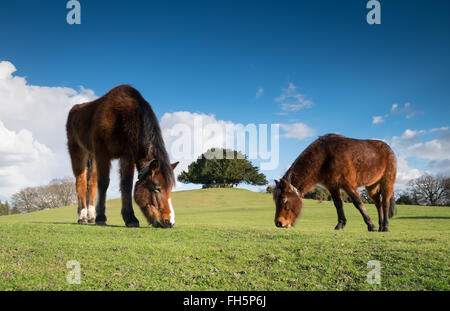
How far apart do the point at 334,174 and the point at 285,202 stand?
1.74 m

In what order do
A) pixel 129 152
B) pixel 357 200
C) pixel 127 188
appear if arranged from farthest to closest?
pixel 357 200 → pixel 129 152 → pixel 127 188

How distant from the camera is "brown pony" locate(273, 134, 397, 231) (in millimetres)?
8656

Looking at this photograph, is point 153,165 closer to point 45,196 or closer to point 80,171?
point 80,171

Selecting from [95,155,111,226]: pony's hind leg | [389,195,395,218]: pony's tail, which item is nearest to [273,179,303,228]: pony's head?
[389,195,395,218]: pony's tail

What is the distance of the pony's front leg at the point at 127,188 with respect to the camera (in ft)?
26.6

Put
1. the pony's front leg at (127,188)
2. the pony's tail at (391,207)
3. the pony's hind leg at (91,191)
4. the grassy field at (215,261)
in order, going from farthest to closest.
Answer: the pony's tail at (391,207) → the pony's hind leg at (91,191) → the pony's front leg at (127,188) → the grassy field at (215,261)

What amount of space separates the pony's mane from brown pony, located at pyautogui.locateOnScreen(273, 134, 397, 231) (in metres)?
3.06

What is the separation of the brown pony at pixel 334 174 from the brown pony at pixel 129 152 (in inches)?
124

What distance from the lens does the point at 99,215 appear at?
8.93 m

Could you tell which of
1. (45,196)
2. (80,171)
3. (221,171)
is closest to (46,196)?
(45,196)

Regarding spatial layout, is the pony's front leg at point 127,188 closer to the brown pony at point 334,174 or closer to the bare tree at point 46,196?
the brown pony at point 334,174

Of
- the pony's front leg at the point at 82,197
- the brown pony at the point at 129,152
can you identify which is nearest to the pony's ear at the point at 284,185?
the brown pony at the point at 129,152

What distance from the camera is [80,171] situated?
35.7 ft
